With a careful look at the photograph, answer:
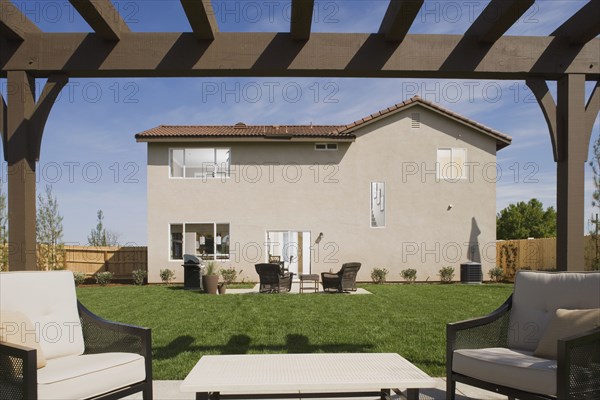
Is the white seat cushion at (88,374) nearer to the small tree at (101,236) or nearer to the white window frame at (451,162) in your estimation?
the white window frame at (451,162)

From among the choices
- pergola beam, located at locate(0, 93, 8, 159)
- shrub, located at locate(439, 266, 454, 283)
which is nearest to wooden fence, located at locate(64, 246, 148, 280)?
shrub, located at locate(439, 266, 454, 283)

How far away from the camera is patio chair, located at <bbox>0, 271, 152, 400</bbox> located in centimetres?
293

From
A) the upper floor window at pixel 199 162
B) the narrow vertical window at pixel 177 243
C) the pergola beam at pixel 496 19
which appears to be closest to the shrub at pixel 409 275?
the upper floor window at pixel 199 162

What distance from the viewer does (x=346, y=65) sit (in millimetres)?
4500

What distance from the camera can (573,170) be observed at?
446cm

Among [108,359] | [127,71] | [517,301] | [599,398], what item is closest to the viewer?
[599,398]

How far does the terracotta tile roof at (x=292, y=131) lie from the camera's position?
16.3 metres

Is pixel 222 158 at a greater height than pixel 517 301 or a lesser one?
greater

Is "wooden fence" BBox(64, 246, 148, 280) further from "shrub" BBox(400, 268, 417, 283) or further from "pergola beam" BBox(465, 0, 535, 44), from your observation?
"pergola beam" BBox(465, 0, 535, 44)

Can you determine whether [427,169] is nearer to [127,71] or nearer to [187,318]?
[187,318]

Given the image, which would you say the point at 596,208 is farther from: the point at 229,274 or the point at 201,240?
the point at 201,240

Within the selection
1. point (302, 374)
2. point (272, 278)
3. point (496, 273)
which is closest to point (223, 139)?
point (272, 278)

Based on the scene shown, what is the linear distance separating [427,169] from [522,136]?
3878mm

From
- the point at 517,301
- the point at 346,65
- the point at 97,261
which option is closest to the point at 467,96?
the point at 346,65
